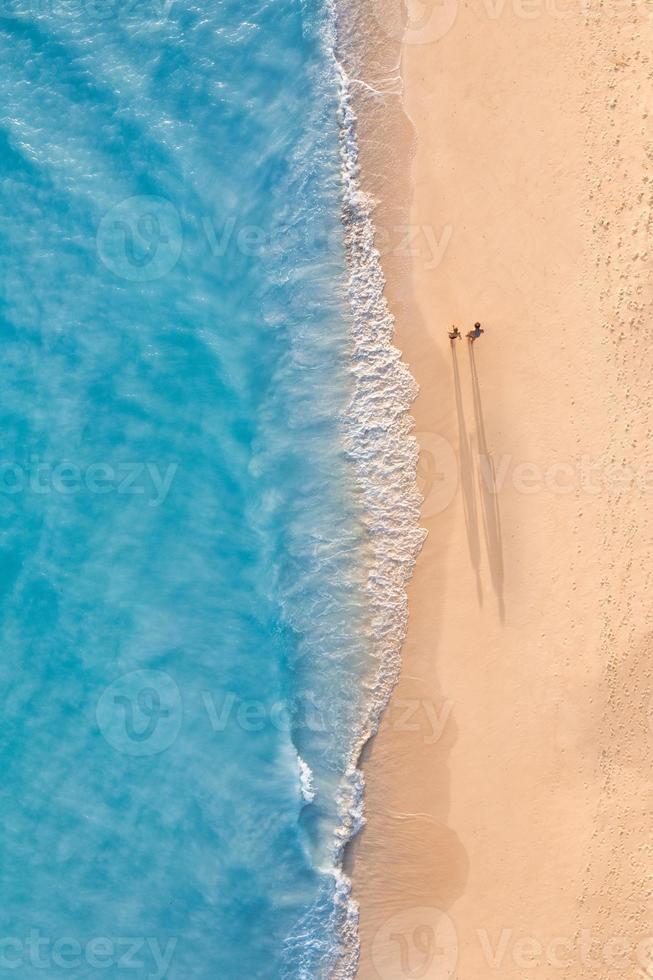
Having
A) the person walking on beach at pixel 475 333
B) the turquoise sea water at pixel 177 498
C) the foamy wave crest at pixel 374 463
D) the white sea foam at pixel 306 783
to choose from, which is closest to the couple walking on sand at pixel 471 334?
the person walking on beach at pixel 475 333

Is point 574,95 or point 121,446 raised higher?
point 574,95

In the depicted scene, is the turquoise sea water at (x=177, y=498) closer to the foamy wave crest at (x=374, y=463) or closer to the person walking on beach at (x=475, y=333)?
the foamy wave crest at (x=374, y=463)

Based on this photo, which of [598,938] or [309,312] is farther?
[309,312]

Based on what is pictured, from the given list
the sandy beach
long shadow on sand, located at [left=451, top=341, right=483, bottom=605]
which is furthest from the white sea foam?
long shadow on sand, located at [left=451, top=341, right=483, bottom=605]

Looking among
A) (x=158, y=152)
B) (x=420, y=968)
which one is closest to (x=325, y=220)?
(x=158, y=152)

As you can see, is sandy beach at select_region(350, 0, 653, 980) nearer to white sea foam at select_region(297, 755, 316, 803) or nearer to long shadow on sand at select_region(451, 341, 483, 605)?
long shadow on sand at select_region(451, 341, 483, 605)

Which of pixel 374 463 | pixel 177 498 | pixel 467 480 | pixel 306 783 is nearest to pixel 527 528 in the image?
pixel 467 480

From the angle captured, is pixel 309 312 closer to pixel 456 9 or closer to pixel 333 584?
pixel 333 584
